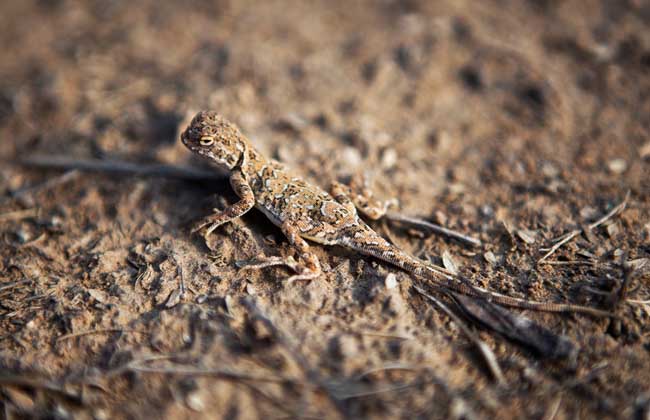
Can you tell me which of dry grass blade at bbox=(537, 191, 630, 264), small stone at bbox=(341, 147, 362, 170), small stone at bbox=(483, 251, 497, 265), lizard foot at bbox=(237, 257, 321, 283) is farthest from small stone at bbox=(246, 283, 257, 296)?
dry grass blade at bbox=(537, 191, 630, 264)

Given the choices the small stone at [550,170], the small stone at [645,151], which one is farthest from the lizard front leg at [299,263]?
the small stone at [645,151]

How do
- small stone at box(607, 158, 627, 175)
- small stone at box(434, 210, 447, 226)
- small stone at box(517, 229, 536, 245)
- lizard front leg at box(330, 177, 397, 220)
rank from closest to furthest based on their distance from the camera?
small stone at box(517, 229, 536, 245) < lizard front leg at box(330, 177, 397, 220) < small stone at box(434, 210, 447, 226) < small stone at box(607, 158, 627, 175)

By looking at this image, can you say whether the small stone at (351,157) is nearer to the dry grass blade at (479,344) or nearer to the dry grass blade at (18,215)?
the dry grass blade at (479,344)

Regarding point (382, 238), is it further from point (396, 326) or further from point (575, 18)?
point (575, 18)

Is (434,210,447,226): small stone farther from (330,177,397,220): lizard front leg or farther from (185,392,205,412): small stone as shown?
(185,392,205,412): small stone

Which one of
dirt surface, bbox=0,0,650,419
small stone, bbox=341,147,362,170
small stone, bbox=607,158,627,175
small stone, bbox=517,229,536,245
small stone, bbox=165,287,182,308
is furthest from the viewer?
small stone, bbox=341,147,362,170

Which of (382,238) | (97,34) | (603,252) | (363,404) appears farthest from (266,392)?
(97,34)

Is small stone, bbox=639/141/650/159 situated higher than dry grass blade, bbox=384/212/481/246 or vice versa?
small stone, bbox=639/141/650/159
